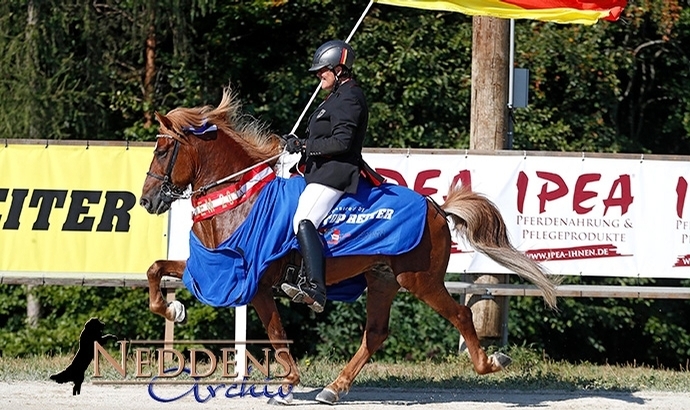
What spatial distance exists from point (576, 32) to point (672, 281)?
3.86m

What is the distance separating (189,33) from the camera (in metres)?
17.2

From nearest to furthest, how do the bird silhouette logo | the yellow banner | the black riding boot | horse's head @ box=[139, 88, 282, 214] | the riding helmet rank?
the black riding boot < the riding helmet < horse's head @ box=[139, 88, 282, 214] < the bird silhouette logo < the yellow banner

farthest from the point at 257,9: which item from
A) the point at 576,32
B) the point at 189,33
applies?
the point at 576,32

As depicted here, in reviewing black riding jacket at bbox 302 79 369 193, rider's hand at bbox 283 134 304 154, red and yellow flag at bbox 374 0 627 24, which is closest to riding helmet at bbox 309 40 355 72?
black riding jacket at bbox 302 79 369 193

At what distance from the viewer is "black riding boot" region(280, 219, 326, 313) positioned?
27.7 ft

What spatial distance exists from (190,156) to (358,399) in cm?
222

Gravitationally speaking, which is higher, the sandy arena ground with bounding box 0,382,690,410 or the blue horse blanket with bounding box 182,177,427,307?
the blue horse blanket with bounding box 182,177,427,307

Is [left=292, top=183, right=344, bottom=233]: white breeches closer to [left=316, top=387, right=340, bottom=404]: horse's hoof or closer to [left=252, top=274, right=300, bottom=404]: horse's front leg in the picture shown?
[left=252, top=274, right=300, bottom=404]: horse's front leg

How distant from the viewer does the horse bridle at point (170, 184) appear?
8.74 meters

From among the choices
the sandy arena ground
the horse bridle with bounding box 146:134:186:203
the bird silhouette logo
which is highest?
the horse bridle with bounding box 146:134:186:203

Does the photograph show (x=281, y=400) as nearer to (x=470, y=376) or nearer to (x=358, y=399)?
(x=358, y=399)

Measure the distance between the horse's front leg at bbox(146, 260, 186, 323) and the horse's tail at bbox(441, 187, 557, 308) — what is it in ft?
6.98

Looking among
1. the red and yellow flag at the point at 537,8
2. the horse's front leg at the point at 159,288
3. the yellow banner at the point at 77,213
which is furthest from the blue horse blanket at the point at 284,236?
the red and yellow flag at the point at 537,8

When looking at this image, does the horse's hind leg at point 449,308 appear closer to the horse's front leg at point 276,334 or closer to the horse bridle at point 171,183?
the horse's front leg at point 276,334
